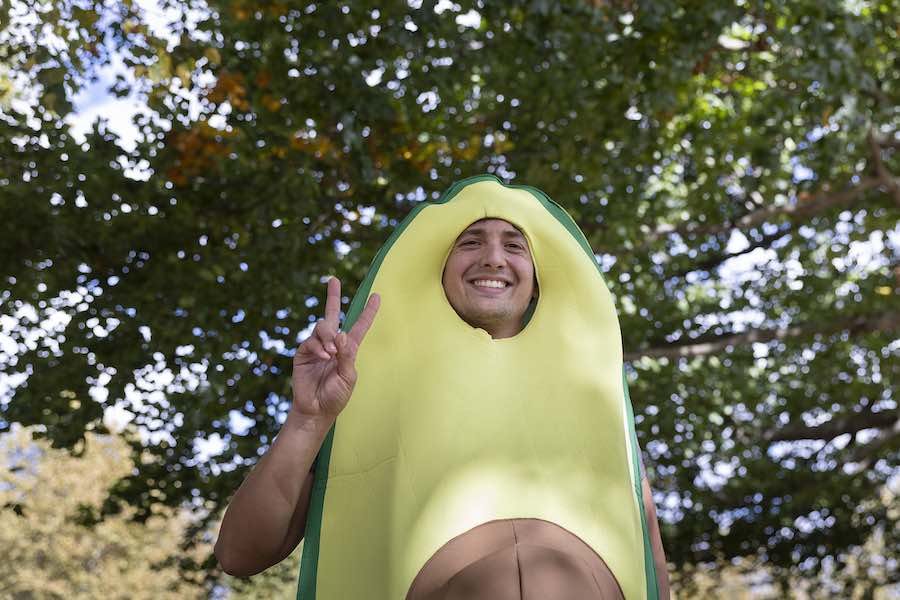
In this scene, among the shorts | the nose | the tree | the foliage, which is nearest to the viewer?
the shorts

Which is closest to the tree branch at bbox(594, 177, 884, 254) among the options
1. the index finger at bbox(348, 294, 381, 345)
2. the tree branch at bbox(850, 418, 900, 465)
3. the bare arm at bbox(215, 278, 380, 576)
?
the tree branch at bbox(850, 418, 900, 465)

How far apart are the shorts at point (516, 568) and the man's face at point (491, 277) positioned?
61 centimetres

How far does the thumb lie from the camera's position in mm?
2547

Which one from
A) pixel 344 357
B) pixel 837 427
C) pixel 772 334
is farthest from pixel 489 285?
pixel 837 427

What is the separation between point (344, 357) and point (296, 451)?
0.86ft

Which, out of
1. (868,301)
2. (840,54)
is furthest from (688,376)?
(840,54)

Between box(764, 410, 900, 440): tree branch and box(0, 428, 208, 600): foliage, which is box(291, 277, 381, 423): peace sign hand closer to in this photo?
box(764, 410, 900, 440): tree branch

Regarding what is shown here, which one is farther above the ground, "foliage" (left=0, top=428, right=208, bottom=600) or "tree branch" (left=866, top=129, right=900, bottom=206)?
"foliage" (left=0, top=428, right=208, bottom=600)

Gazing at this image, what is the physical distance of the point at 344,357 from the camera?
2.55m

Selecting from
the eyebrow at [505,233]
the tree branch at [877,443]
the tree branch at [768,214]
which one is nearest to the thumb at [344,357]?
the eyebrow at [505,233]

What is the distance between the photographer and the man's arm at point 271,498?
259cm


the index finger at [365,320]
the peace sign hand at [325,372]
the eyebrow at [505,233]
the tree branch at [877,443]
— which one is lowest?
the peace sign hand at [325,372]

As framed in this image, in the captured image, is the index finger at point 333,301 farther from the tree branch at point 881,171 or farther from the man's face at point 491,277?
the tree branch at point 881,171

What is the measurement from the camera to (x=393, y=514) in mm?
2584
